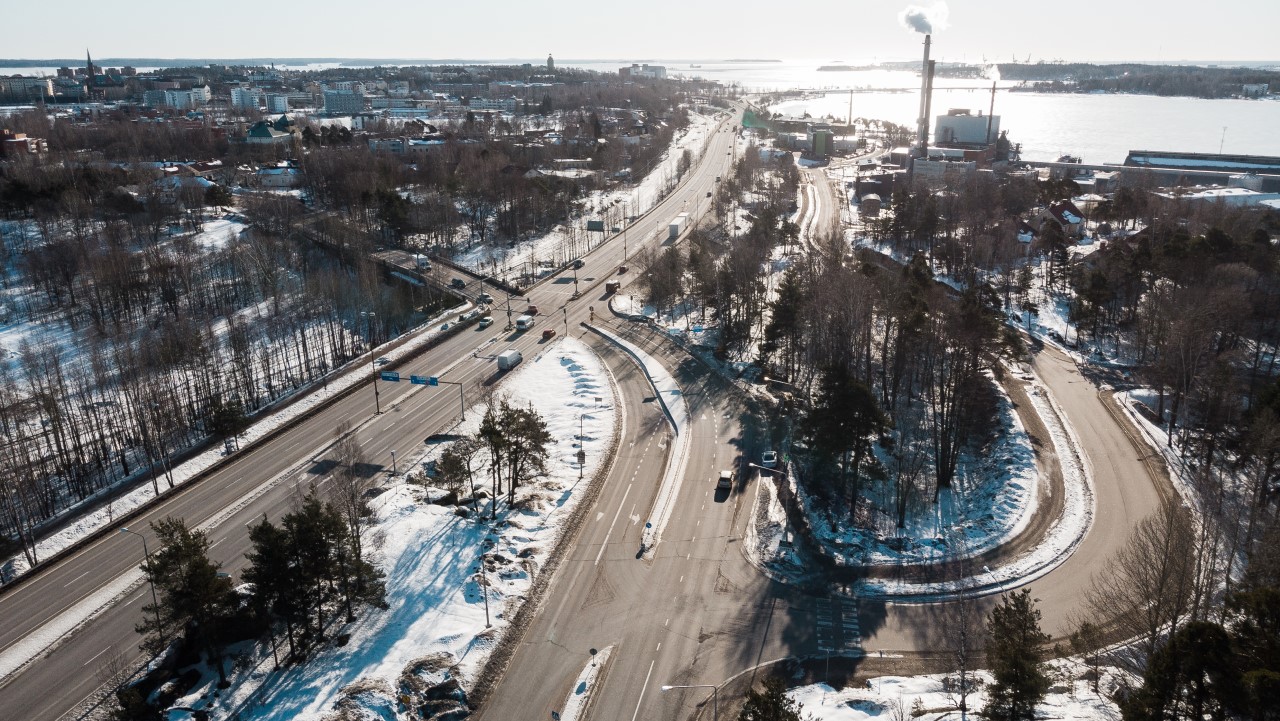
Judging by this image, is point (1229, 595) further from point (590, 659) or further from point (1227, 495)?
point (590, 659)

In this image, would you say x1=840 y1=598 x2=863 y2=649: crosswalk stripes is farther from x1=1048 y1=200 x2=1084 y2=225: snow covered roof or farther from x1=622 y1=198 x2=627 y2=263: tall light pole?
x1=1048 y1=200 x2=1084 y2=225: snow covered roof

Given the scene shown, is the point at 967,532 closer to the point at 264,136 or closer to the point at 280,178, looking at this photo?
the point at 280,178

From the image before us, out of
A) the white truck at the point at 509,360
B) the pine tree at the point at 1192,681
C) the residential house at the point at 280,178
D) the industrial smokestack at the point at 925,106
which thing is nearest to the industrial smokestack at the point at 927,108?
the industrial smokestack at the point at 925,106

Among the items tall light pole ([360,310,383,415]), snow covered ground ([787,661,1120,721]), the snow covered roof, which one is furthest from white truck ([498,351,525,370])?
the snow covered roof

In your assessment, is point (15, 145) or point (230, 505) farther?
point (15, 145)

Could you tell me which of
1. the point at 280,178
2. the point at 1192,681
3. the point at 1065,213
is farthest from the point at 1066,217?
the point at 280,178
